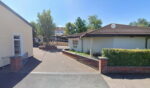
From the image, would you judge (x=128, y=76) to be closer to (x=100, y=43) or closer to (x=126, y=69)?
(x=126, y=69)

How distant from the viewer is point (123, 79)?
6.38m

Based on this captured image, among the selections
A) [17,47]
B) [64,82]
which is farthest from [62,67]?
[17,47]

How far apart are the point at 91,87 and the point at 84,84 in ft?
1.38

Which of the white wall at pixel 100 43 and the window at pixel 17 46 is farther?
the white wall at pixel 100 43

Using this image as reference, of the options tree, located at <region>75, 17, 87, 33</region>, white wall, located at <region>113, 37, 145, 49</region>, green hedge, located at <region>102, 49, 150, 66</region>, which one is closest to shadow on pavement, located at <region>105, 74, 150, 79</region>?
green hedge, located at <region>102, 49, 150, 66</region>

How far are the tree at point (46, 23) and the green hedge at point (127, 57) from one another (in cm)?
2070

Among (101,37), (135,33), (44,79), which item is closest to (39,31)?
(101,37)

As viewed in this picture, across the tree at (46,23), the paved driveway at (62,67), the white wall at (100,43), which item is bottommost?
the paved driveway at (62,67)

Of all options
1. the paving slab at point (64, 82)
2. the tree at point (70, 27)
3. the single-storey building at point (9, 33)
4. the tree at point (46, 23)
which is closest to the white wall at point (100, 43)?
the paving slab at point (64, 82)

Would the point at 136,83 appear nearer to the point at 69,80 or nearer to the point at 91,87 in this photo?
the point at 91,87

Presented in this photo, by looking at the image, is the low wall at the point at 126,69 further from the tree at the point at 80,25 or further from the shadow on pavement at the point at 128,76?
the tree at the point at 80,25

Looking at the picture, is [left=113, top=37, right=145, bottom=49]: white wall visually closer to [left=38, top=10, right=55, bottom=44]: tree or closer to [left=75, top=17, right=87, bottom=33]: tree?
[left=38, top=10, right=55, bottom=44]: tree

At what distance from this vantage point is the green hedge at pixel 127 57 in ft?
24.4

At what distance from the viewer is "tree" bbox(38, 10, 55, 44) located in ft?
85.0
